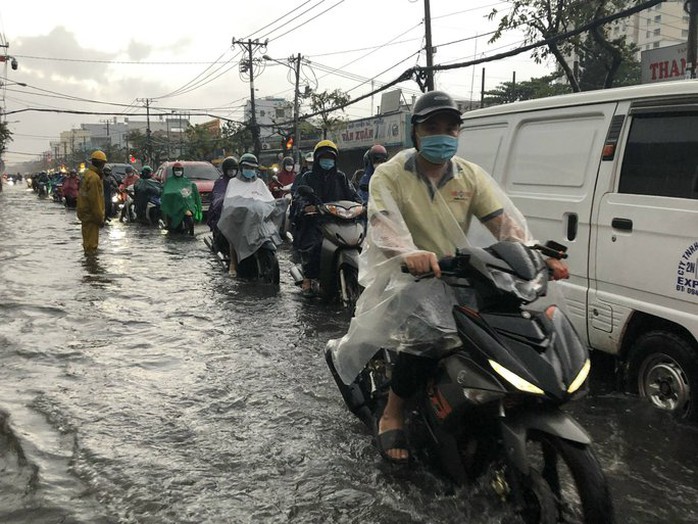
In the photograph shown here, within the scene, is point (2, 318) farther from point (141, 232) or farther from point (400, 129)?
point (400, 129)

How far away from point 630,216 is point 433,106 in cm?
165

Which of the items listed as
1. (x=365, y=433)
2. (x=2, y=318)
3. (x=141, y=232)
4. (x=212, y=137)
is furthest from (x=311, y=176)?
(x=212, y=137)

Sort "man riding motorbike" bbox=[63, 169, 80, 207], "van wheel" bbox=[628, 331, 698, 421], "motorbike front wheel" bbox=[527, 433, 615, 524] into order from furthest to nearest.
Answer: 1. "man riding motorbike" bbox=[63, 169, 80, 207]
2. "van wheel" bbox=[628, 331, 698, 421]
3. "motorbike front wheel" bbox=[527, 433, 615, 524]

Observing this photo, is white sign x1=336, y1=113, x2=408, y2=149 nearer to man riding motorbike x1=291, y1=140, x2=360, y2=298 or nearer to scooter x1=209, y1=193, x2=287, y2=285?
scooter x1=209, y1=193, x2=287, y2=285

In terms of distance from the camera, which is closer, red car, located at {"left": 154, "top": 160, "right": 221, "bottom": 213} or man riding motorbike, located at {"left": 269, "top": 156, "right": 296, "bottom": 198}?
man riding motorbike, located at {"left": 269, "top": 156, "right": 296, "bottom": 198}

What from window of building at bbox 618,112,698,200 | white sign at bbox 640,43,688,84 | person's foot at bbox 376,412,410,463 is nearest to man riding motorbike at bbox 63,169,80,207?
white sign at bbox 640,43,688,84

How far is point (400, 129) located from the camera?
1135 inches

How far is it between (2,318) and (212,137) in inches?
2013

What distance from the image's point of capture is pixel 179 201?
14078 millimetres

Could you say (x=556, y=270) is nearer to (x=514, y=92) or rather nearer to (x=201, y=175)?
(x=201, y=175)

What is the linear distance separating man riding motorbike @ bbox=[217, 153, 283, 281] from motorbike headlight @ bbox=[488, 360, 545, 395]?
6.09 metres

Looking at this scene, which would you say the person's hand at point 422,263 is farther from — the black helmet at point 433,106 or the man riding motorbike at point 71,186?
the man riding motorbike at point 71,186

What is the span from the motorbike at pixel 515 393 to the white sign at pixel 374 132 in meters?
26.7

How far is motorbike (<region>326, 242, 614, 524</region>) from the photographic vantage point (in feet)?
7.01
